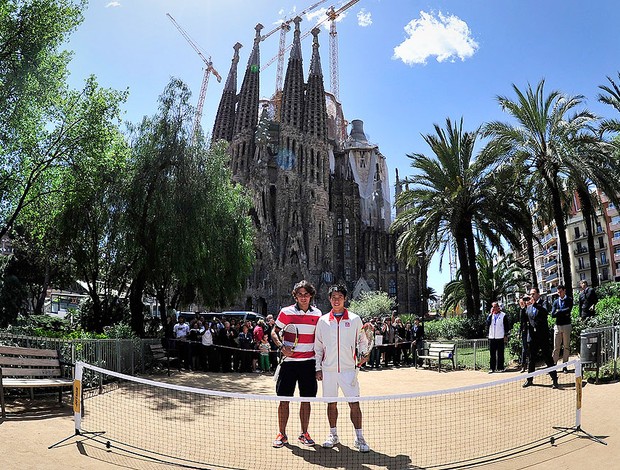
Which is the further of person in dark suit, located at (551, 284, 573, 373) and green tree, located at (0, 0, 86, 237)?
green tree, located at (0, 0, 86, 237)

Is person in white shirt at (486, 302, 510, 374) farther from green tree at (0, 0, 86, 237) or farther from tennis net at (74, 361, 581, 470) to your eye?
green tree at (0, 0, 86, 237)

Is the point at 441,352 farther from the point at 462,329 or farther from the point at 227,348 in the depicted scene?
the point at 462,329

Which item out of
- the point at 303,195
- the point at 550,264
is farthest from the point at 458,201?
the point at 550,264

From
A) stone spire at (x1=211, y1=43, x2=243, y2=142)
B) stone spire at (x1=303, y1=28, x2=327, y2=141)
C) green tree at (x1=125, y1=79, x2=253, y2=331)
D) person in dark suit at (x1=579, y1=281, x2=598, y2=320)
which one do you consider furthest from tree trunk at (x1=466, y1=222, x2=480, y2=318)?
stone spire at (x1=211, y1=43, x2=243, y2=142)

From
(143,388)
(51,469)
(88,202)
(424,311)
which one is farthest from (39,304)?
(424,311)

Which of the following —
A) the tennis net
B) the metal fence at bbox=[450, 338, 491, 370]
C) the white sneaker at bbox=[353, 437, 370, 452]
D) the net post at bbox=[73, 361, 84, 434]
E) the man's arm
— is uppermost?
the man's arm

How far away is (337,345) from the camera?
561 cm

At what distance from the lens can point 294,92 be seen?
226 feet

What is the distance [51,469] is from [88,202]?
44.1ft

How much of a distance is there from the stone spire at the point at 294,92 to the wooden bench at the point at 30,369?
61.3 meters

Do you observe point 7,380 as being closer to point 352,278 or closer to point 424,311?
point 352,278

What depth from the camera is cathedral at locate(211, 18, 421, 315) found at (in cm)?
6153

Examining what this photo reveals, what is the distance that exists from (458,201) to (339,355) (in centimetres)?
1632

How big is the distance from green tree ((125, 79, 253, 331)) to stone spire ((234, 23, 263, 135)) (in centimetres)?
5102
